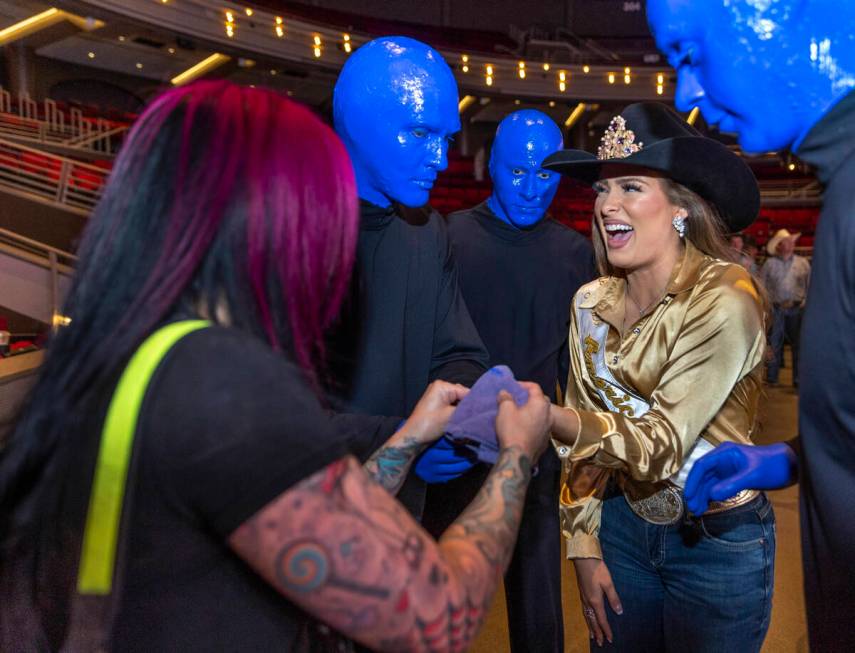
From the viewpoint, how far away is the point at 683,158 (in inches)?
64.8

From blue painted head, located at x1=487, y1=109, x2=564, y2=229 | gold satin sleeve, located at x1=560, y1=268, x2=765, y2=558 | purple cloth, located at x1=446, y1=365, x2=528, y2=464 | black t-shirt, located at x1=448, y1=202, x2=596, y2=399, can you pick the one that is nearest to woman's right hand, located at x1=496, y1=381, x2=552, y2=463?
purple cloth, located at x1=446, y1=365, x2=528, y2=464

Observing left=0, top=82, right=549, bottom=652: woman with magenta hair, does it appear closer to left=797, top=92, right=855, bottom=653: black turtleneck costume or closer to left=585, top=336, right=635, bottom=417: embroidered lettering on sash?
left=797, top=92, right=855, bottom=653: black turtleneck costume

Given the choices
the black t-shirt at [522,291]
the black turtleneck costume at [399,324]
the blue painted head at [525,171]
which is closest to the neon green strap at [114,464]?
the black turtleneck costume at [399,324]

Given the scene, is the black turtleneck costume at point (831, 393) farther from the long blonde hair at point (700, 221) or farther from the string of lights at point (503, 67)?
the string of lights at point (503, 67)

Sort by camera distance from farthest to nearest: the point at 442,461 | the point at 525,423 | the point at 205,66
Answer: the point at 205,66 < the point at 442,461 < the point at 525,423

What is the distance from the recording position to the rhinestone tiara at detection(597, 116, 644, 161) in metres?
1.70

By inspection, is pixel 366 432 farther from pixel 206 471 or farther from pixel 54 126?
pixel 54 126

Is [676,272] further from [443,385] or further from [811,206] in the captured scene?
[811,206]

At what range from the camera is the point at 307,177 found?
0.88 meters

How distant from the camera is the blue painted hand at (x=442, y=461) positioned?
1.59 m

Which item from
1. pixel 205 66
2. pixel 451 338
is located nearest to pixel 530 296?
pixel 451 338

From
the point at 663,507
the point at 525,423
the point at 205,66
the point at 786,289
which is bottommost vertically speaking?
the point at 786,289

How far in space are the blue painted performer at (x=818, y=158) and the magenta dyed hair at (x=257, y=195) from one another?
0.59 meters

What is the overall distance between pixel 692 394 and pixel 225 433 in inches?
40.8
